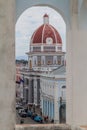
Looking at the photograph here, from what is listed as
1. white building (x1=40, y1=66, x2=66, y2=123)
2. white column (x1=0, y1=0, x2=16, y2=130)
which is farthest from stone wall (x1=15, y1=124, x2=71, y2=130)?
white building (x1=40, y1=66, x2=66, y2=123)

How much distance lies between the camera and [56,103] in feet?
99.6

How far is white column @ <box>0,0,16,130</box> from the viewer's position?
1.46 metres

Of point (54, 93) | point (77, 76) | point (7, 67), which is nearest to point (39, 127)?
point (77, 76)

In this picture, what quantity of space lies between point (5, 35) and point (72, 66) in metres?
2.50

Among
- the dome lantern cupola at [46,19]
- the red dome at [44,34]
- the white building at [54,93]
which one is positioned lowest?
the white building at [54,93]

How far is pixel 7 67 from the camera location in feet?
4.89

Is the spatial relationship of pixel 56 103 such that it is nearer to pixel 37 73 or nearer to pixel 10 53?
pixel 37 73

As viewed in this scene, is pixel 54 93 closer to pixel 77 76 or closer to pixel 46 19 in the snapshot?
pixel 46 19

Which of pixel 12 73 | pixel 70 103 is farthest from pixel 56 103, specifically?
pixel 12 73

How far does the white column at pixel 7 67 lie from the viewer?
1.46 meters

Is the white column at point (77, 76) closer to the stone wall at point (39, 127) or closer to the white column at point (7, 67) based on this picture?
the stone wall at point (39, 127)

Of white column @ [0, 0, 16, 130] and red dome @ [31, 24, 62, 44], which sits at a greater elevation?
red dome @ [31, 24, 62, 44]

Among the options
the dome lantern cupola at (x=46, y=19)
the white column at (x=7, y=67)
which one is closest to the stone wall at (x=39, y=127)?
the white column at (x=7, y=67)

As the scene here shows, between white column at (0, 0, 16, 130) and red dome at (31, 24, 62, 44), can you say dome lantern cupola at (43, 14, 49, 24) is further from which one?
white column at (0, 0, 16, 130)
